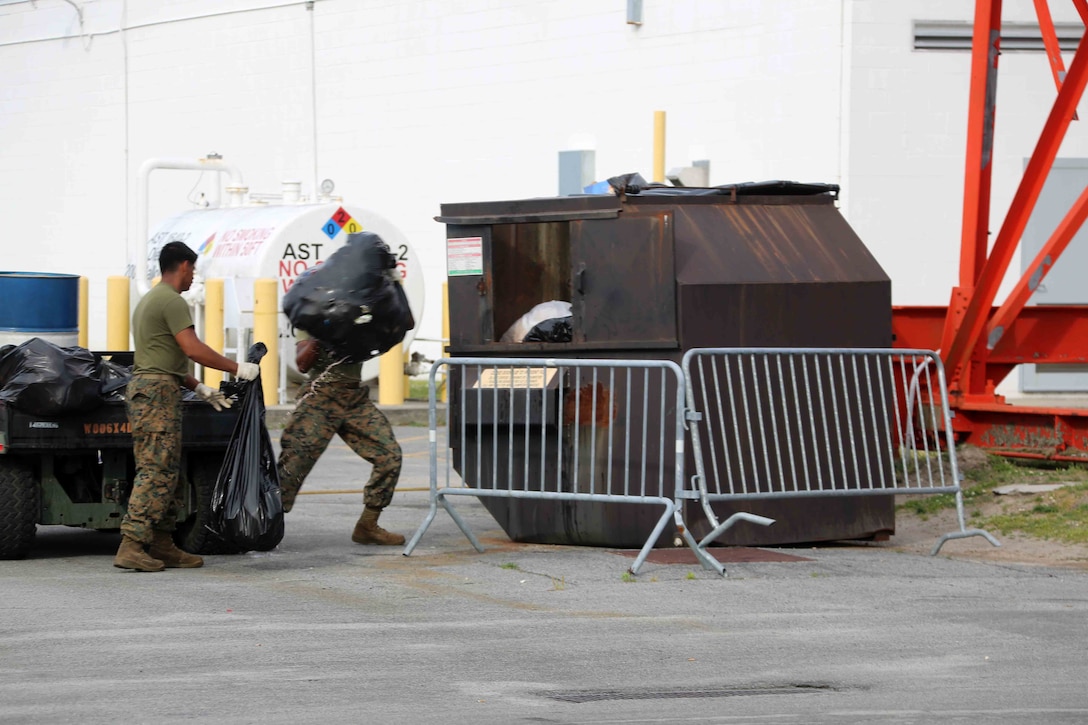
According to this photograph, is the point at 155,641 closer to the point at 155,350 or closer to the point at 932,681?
the point at 155,350

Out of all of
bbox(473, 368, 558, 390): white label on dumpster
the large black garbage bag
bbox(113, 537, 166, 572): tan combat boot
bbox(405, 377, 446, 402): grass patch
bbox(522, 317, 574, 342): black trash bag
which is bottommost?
bbox(405, 377, 446, 402): grass patch

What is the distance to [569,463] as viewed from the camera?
29.2ft

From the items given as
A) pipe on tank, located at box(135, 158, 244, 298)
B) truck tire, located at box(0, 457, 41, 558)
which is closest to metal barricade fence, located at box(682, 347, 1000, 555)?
truck tire, located at box(0, 457, 41, 558)

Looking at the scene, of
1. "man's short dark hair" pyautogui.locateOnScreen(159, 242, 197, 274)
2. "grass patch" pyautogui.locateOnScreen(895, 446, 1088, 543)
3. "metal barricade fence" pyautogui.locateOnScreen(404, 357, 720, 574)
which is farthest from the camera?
"grass patch" pyautogui.locateOnScreen(895, 446, 1088, 543)

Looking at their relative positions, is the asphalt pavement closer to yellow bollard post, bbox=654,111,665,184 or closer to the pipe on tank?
yellow bollard post, bbox=654,111,665,184

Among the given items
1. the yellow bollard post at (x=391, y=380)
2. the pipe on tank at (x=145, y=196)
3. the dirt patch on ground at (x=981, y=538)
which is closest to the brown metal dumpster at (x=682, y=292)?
the dirt patch on ground at (x=981, y=538)

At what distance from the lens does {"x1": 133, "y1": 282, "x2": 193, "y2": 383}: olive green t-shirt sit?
8086mm

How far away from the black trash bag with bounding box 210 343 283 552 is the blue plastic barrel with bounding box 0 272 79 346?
2.13 meters

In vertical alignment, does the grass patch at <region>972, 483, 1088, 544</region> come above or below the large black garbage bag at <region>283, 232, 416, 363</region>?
below

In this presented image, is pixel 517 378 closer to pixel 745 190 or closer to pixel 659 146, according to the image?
pixel 745 190

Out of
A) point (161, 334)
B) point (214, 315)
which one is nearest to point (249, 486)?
point (161, 334)

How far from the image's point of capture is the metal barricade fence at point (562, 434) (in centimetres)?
860

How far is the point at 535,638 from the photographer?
6.63m

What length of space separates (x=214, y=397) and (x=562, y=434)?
200 centimetres
